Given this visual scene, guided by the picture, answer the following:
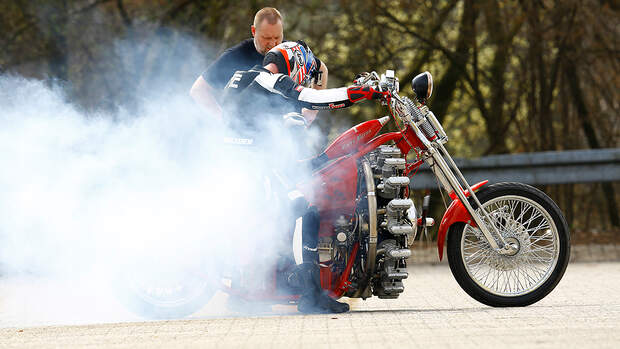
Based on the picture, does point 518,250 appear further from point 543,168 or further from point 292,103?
point 543,168

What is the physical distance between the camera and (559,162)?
1085cm

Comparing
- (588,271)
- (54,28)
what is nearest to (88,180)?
(588,271)

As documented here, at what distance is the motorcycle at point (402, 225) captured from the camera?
6066mm

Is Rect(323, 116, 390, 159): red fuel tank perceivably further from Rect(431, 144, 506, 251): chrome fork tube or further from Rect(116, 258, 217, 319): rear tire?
Rect(116, 258, 217, 319): rear tire

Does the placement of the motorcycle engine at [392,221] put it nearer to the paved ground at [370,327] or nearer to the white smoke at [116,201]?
the paved ground at [370,327]

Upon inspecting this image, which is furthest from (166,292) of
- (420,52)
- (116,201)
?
(420,52)

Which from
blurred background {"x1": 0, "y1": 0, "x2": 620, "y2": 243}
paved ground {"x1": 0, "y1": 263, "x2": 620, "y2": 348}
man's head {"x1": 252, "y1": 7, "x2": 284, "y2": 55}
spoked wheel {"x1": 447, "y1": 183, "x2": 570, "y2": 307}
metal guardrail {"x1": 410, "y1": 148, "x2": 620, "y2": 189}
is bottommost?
paved ground {"x1": 0, "y1": 263, "x2": 620, "y2": 348}

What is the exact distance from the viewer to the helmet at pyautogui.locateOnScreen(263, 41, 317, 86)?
622cm

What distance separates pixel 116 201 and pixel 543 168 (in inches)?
220

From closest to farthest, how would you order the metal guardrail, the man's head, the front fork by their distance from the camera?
the front fork, the man's head, the metal guardrail

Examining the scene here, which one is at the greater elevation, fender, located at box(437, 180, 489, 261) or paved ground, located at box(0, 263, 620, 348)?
fender, located at box(437, 180, 489, 261)

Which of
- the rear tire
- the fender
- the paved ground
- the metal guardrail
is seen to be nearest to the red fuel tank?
the fender

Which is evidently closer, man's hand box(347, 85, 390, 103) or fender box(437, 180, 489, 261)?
man's hand box(347, 85, 390, 103)

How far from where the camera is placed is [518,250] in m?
6.23
